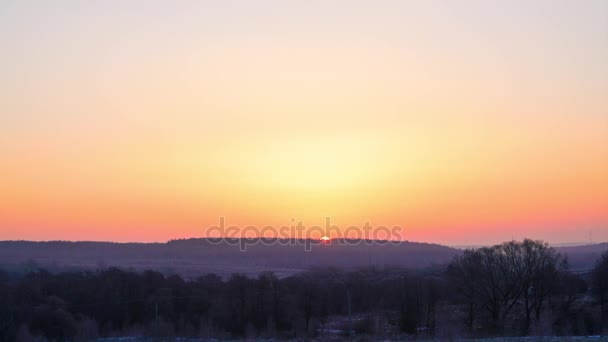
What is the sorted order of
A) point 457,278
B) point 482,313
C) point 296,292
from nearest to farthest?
point 482,313 < point 457,278 < point 296,292

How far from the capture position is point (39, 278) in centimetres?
6981

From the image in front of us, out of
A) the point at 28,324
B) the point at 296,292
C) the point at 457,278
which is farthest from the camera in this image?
the point at 296,292

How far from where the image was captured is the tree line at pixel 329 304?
49.8m

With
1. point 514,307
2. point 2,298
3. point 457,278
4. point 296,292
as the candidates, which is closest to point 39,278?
point 2,298

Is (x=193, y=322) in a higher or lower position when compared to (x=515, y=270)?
lower

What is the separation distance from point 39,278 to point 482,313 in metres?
42.9

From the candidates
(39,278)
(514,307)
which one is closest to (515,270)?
(514,307)

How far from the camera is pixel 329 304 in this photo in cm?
6600

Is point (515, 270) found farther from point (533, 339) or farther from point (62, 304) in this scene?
point (62, 304)

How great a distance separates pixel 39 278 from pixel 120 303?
13.5m

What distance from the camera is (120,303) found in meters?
61.1

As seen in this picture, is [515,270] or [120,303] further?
[120,303]

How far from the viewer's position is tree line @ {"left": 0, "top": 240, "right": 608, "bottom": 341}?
49.8m

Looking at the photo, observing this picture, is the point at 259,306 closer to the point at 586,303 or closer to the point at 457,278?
the point at 457,278
